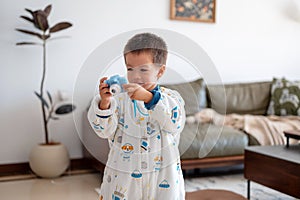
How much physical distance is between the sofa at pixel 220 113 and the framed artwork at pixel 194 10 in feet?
2.45

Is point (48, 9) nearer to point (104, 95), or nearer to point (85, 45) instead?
point (85, 45)

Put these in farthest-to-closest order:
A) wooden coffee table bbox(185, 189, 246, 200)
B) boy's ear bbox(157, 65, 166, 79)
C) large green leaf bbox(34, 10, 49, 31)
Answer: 1. large green leaf bbox(34, 10, 49, 31)
2. wooden coffee table bbox(185, 189, 246, 200)
3. boy's ear bbox(157, 65, 166, 79)

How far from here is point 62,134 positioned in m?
3.89

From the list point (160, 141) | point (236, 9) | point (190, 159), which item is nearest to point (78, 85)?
point (160, 141)

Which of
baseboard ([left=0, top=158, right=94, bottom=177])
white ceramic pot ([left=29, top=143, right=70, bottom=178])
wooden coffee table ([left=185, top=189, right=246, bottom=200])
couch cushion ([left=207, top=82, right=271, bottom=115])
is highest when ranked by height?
couch cushion ([left=207, top=82, right=271, bottom=115])

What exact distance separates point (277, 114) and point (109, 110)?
313cm

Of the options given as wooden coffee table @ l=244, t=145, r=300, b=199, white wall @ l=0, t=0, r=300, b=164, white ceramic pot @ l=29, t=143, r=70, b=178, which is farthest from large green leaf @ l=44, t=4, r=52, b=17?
wooden coffee table @ l=244, t=145, r=300, b=199

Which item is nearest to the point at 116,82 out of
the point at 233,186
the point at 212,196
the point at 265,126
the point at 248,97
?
the point at 212,196

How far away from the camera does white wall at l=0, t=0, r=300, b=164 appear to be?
12.1 feet

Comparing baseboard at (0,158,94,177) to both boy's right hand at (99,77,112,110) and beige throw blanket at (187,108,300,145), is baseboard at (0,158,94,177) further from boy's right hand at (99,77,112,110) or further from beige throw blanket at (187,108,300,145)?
boy's right hand at (99,77,112,110)

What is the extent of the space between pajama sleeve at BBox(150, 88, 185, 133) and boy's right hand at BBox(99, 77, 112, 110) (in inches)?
5.3

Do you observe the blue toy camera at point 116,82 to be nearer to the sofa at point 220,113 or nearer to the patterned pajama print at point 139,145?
the patterned pajama print at point 139,145

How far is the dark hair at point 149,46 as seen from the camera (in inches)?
49.2

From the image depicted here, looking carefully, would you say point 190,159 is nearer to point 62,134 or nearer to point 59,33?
point 62,134
